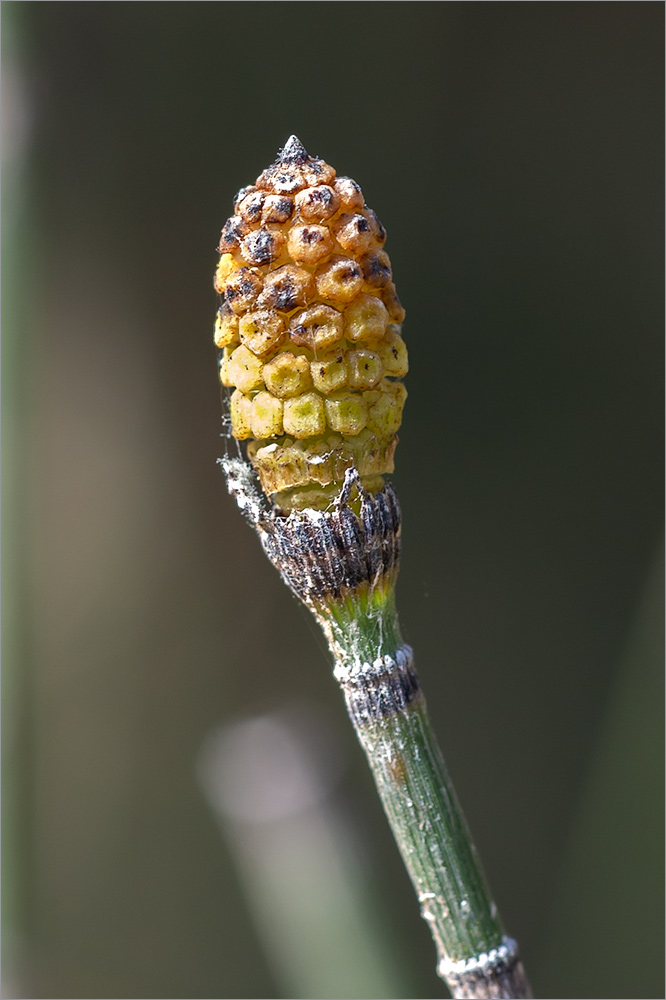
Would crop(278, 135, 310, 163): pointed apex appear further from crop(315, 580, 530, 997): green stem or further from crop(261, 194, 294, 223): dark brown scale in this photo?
crop(315, 580, 530, 997): green stem

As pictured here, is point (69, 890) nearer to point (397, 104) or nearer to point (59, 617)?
point (59, 617)

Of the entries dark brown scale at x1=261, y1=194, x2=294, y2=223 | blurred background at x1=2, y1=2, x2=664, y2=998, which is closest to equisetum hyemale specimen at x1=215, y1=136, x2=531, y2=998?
dark brown scale at x1=261, y1=194, x2=294, y2=223

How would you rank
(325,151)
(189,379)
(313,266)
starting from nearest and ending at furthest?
(313,266) < (325,151) < (189,379)

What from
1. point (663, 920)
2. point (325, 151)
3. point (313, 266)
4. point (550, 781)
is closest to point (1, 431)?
point (325, 151)

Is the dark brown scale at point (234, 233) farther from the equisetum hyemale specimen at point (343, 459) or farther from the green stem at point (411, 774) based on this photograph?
the green stem at point (411, 774)

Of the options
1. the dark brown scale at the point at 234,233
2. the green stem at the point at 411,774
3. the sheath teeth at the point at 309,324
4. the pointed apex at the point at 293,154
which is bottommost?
the green stem at the point at 411,774

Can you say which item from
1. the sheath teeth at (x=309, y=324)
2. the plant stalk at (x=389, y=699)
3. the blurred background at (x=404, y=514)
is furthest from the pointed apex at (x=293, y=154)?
the blurred background at (x=404, y=514)
